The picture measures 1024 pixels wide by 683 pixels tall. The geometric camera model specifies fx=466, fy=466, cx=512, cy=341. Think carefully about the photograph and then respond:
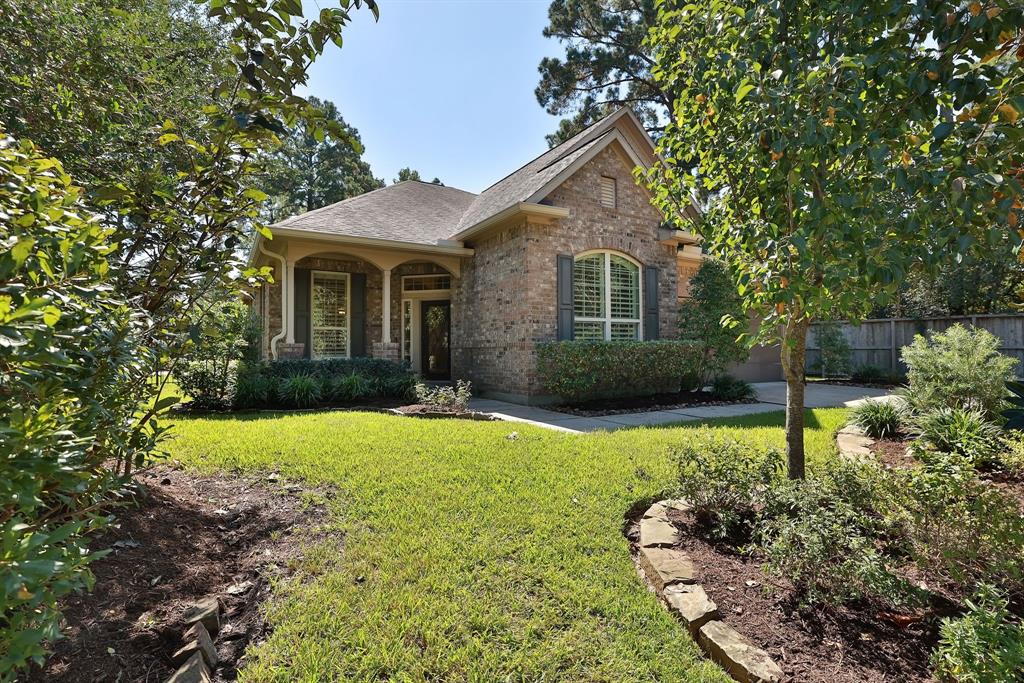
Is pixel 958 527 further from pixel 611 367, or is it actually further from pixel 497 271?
pixel 497 271

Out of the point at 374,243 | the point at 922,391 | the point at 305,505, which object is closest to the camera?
the point at 305,505

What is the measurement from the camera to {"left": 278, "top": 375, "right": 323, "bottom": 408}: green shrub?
862cm

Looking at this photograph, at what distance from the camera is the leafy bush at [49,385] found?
110 centimetres

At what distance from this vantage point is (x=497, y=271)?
10.4m

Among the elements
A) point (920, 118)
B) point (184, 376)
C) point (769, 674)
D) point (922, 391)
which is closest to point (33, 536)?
point (769, 674)

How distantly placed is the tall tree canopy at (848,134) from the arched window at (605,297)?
6712mm

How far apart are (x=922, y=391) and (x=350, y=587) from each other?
21.5 ft

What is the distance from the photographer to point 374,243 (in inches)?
400

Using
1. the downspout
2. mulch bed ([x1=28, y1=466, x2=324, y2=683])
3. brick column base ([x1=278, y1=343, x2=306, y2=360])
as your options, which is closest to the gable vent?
the downspout

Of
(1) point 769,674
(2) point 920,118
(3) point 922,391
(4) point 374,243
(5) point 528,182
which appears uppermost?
(5) point 528,182

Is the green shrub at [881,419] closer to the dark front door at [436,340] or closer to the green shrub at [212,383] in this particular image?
the dark front door at [436,340]

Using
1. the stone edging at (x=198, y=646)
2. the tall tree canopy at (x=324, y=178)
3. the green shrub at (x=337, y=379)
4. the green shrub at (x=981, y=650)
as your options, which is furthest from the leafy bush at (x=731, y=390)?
the tall tree canopy at (x=324, y=178)

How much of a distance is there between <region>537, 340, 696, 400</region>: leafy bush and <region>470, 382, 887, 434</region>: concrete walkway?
774mm

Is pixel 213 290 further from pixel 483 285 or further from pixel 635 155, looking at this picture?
pixel 635 155
